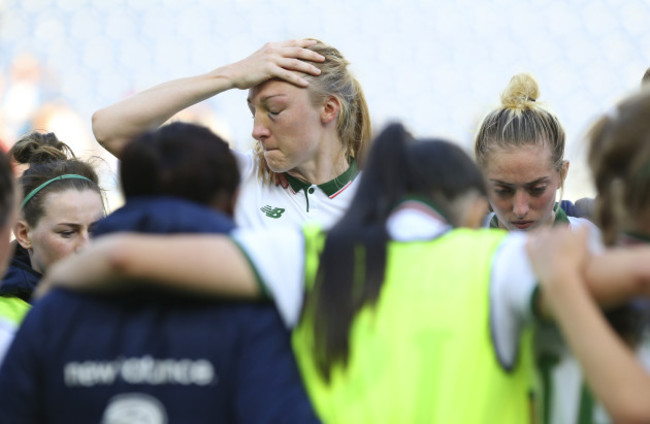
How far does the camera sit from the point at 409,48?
3809mm

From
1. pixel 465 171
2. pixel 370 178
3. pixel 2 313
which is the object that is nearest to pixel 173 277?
pixel 370 178

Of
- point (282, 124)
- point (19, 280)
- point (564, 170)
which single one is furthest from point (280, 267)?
point (564, 170)

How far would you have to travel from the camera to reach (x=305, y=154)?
2.50 meters

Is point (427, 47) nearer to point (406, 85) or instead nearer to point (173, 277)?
point (406, 85)

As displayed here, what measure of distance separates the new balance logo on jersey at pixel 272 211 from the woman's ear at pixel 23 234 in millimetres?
641

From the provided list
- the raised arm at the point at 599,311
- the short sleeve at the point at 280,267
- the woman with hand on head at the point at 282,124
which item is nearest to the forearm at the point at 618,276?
the raised arm at the point at 599,311

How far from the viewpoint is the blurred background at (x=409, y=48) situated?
3633 millimetres

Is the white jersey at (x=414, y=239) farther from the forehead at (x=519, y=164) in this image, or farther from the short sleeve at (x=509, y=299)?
the forehead at (x=519, y=164)

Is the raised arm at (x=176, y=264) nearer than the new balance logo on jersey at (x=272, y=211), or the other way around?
the raised arm at (x=176, y=264)

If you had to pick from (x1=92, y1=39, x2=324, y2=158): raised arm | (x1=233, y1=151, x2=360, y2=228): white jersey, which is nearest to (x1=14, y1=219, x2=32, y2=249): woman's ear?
(x1=92, y1=39, x2=324, y2=158): raised arm

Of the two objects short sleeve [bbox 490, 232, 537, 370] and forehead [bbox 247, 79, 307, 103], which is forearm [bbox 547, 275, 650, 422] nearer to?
short sleeve [bbox 490, 232, 537, 370]

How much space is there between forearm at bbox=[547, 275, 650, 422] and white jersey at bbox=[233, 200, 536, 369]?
7 cm

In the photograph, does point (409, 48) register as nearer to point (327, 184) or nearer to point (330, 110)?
point (330, 110)

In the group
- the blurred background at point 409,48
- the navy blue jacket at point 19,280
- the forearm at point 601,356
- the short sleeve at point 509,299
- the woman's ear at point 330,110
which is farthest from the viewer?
the blurred background at point 409,48
